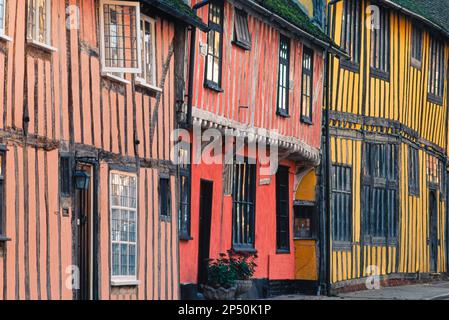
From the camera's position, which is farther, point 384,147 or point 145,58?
point 384,147

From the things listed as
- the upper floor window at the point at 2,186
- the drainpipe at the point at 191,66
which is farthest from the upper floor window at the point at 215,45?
the upper floor window at the point at 2,186

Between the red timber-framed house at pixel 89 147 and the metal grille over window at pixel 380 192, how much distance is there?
415 inches

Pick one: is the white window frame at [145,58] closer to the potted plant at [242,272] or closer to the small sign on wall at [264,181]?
the potted plant at [242,272]

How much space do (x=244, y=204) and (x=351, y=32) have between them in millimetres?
6640

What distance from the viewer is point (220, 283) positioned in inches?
916

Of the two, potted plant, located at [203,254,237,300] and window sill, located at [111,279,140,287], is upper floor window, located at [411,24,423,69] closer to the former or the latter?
potted plant, located at [203,254,237,300]

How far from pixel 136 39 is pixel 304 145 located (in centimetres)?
872

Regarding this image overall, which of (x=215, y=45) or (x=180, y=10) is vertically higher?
(x=180, y=10)

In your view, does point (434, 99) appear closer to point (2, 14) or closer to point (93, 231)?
point (93, 231)

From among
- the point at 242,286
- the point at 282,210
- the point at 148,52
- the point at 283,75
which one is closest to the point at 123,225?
the point at 148,52

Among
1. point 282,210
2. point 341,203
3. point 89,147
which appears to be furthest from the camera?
point 341,203
